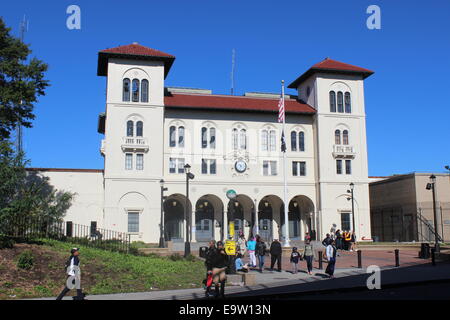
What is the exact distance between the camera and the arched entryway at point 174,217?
147 ft

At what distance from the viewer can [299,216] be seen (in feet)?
160

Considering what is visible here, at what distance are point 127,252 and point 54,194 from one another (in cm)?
1990

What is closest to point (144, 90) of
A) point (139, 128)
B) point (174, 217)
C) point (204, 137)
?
point (139, 128)

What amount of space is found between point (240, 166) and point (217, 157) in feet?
7.65

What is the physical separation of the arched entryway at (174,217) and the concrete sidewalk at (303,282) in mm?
22481

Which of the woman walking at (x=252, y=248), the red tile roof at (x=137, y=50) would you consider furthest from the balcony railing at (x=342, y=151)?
the woman walking at (x=252, y=248)

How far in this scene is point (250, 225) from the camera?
4722cm

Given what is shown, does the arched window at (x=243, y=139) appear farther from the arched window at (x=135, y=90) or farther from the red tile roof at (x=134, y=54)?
the arched window at (x=135, y=90)

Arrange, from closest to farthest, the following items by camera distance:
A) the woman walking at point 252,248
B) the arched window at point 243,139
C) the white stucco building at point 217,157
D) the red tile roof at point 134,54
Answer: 1. the woman walking at point 252,248
2. the white stucco building at point 217,157
3. the red tile roof at point 134,54
4. the arched window at point 243,139

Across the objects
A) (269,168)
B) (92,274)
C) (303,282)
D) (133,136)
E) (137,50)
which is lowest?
(303,282)

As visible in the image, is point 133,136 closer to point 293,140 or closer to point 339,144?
point 293,140
